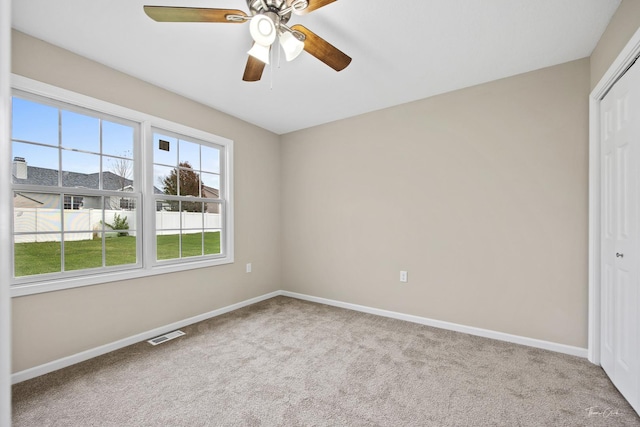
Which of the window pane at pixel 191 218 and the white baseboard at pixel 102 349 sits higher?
the window pane at pixel 191 218

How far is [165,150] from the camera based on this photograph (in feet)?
10.3

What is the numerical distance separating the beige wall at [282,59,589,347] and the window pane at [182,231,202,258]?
148 cm

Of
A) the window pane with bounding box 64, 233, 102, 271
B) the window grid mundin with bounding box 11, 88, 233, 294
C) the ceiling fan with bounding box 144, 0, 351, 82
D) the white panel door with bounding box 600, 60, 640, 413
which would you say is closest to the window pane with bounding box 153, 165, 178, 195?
the window grid mundin with bounding box 11, 88, 233, 294

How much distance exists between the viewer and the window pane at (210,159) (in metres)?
3.54

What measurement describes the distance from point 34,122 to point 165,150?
1.02 m

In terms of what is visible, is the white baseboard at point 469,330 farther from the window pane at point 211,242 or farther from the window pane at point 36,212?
the window pane at point 36,212

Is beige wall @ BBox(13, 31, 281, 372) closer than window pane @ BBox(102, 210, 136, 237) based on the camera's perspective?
Yes

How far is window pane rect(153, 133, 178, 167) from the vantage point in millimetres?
3057

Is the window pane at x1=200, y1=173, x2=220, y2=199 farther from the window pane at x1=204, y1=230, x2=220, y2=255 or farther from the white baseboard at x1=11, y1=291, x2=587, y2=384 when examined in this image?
the white baseboard at x1=11, y1=291, x2=587, y2=384

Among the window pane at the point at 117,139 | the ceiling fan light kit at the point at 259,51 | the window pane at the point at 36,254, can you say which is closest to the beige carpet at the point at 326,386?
the window pane at the point at 36,254

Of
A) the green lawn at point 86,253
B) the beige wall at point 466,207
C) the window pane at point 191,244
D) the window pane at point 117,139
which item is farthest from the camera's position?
the window pane at point 191,244

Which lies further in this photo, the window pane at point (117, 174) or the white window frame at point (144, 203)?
the window pane at point (117, 174)

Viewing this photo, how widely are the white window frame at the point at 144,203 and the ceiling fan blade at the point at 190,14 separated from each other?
135cm

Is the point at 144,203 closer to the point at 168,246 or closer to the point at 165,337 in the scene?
the point at 168,246
